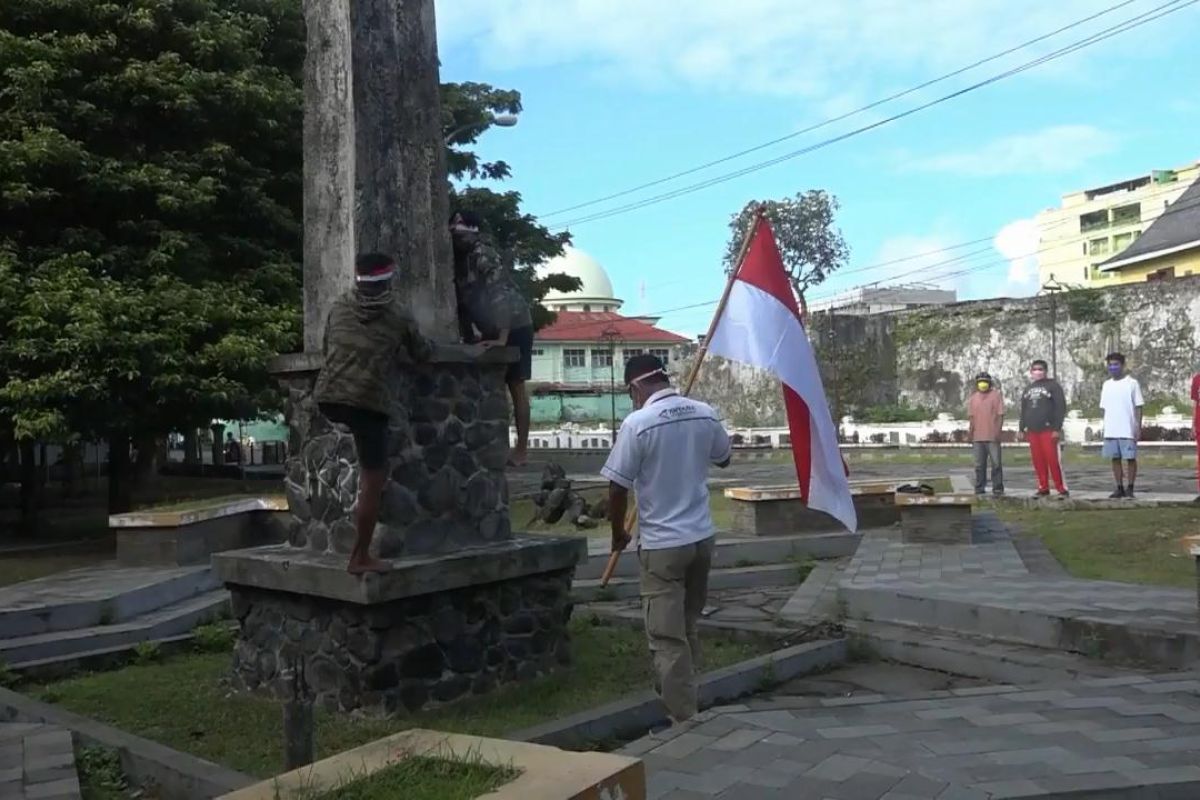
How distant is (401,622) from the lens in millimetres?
5555

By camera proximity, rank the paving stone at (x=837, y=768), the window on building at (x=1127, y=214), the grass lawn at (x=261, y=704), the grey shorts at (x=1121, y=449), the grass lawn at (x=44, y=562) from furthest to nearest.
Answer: the window on building at (x=1127, y=214) < the grey shorts at (x=1121, y=449) < the grass lawn at (x=44, y=562) < the grass lawn at (x=261, y=704) < the paving stone at (x=837, y=768)

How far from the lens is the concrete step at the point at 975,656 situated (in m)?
5.85

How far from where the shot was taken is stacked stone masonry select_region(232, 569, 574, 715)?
5.47 metres

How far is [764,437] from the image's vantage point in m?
36.2

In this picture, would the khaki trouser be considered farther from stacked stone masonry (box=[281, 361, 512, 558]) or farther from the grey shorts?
the grey shorts

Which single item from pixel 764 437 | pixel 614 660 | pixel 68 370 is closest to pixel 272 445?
pixel 764 437

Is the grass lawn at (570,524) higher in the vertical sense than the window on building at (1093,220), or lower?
lower

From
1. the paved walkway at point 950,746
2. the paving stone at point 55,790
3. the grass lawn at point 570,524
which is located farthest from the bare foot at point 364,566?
the grass lawn at point 570,524

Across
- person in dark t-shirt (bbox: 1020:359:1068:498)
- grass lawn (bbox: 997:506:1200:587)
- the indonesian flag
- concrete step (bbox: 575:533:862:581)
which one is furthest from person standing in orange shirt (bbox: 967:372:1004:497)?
the indonesian flag

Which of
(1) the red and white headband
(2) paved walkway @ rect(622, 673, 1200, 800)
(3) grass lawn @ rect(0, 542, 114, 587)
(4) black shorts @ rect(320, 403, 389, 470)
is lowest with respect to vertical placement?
(2) paved walkway @ rect(622, 673, 1200, 800)

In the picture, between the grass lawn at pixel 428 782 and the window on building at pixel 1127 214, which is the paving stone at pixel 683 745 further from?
the window on building at pixel 1127 214

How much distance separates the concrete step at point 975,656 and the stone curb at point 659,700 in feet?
0.97

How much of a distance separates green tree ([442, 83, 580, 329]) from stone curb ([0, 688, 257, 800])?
14279 millimetres

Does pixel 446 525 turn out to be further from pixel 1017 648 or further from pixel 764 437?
pixel 764 437
